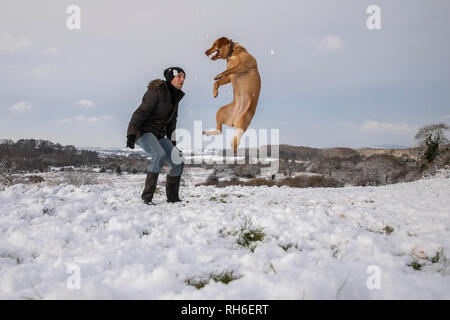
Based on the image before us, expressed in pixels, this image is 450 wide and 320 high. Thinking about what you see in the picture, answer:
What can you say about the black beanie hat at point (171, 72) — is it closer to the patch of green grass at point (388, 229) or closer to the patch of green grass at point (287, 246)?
the patch of green grass at point (287, 246)

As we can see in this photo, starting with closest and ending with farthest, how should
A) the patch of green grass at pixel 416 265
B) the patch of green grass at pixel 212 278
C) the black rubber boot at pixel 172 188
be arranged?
the patch of green grass at pixel 212 278 → the patch of green grass at pixel 416 265 → the black rubber boot at pixel 172 188

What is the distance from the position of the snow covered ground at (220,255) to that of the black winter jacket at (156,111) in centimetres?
153

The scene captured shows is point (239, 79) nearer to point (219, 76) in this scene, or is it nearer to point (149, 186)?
point (219, 76)

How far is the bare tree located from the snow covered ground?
2558cm

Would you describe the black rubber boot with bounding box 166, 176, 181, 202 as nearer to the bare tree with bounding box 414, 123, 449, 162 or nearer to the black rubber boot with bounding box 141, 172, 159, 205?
the black rubber boot with bounding box 141, 172, 159, 205

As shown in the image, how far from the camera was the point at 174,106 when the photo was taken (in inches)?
179

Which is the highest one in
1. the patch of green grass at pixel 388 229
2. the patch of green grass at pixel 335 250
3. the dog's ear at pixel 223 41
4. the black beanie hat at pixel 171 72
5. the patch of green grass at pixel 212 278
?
the dog's ear at pixel 223 41

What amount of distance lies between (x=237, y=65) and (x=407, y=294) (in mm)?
2999

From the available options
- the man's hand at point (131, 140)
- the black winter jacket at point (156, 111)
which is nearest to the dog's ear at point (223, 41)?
the black winter jacket at point (156, 111)

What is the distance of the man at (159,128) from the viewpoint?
4137 mm

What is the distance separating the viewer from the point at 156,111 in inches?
169

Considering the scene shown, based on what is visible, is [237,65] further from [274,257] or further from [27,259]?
[27,259]

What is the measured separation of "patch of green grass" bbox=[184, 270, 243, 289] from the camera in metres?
1.43
